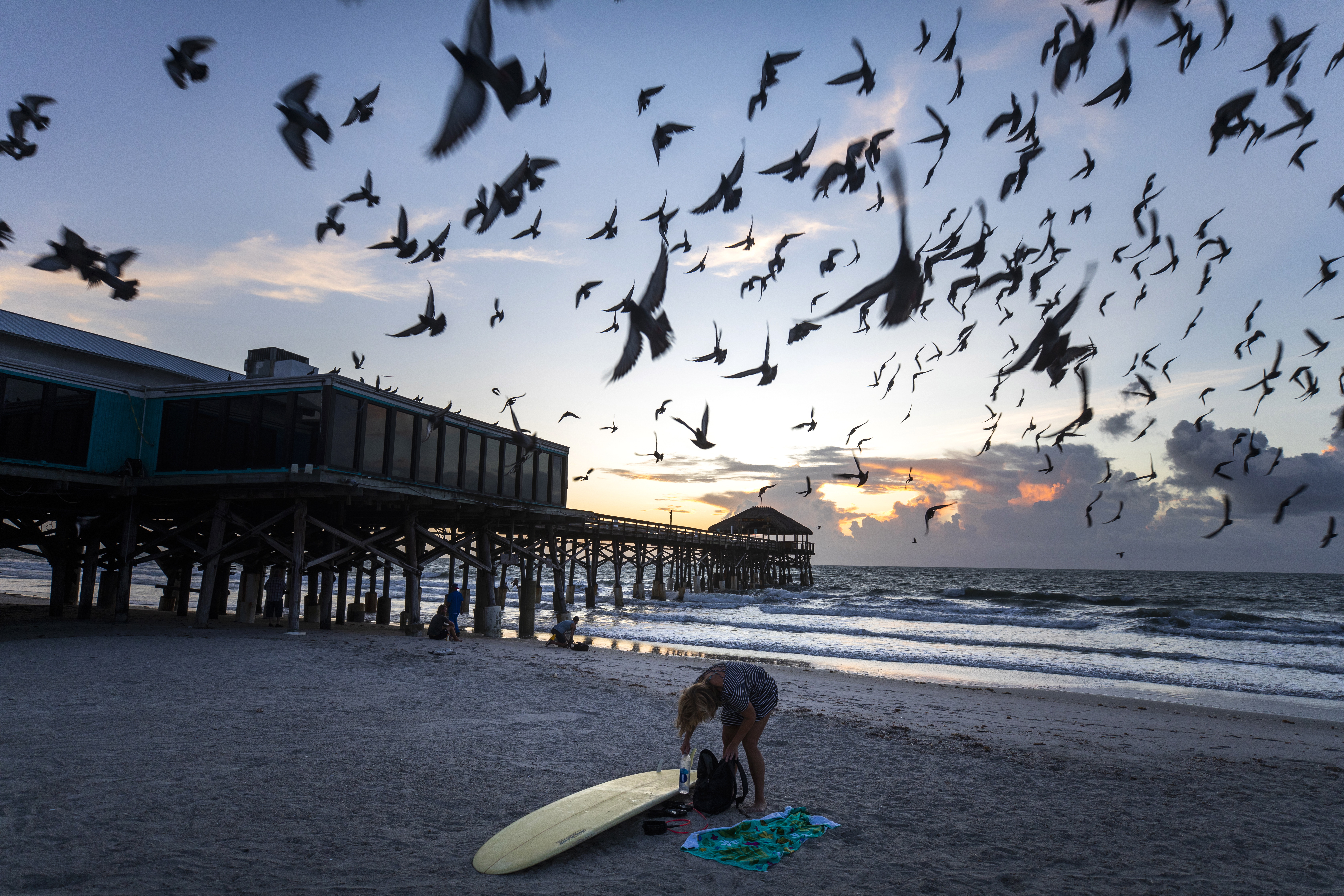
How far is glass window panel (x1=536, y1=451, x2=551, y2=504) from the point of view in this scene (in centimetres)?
2402

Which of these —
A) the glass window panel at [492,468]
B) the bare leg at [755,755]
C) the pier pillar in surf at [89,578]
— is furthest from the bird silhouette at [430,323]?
the pier pillar in surf at [89,578]

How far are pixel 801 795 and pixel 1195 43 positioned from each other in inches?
283

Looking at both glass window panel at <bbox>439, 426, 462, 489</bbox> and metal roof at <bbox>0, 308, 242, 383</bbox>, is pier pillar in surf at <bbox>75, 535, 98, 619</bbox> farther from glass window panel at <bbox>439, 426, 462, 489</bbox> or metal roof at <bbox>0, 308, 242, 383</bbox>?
glass window panel at <bbox>439, 426, 462, 489</bbox>

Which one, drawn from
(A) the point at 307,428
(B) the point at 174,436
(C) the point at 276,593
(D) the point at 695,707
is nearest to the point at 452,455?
(A) the point at 307,428

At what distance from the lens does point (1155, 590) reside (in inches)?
3103

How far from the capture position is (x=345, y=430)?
1692 centimetres

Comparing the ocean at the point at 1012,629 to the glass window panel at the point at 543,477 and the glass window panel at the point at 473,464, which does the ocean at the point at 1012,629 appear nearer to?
the glass window panel at the point at 543,477

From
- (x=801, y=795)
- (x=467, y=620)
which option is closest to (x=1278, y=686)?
(x=801, y=795)

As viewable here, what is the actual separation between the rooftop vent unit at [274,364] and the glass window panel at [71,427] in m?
3.81

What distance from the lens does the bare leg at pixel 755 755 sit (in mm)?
6430

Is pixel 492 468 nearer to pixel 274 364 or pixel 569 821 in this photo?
pixel 274 364

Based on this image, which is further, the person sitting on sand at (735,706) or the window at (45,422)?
the window at (45,422)

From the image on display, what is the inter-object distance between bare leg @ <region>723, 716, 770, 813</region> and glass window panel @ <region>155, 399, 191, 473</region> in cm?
1627

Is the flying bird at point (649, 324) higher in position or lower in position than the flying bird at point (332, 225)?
lower
